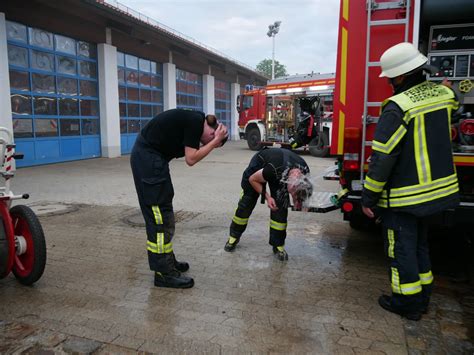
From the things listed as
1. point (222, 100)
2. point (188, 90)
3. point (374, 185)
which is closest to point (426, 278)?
point (374, 185)

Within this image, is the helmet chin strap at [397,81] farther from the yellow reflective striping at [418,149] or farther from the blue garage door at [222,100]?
the blue garage door at [222,100]

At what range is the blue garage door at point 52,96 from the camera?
36.7 ft

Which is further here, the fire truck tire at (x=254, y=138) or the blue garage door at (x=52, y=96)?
the fire truck tire at (x=254, y=138)

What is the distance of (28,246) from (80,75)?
11.2m

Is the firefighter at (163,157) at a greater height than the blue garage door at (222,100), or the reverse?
the blue garage door at (222,100)

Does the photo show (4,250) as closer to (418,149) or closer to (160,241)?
(160,241)

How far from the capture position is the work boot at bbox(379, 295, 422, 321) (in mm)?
2908

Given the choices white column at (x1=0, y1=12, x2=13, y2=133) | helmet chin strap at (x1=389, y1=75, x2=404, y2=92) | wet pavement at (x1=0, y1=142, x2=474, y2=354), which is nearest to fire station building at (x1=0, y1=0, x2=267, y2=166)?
white column at (x1=0, y1=12, x2=13, y2=133)

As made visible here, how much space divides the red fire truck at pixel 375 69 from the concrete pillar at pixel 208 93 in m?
18.8

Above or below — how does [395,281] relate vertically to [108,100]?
below

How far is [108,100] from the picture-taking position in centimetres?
1395

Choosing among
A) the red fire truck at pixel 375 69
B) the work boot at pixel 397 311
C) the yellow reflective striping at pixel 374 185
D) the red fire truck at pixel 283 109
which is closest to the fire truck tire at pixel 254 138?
the red fire truck at pixel 283 109

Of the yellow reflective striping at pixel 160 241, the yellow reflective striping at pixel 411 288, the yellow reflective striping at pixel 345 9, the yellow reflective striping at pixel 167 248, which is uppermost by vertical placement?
the yellow reflective striping at pixel 345 9

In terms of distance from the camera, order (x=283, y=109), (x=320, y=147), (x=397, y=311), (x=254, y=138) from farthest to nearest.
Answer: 1. (x=254, y=138)
2. (x=283, y=109)
3. (x=320, y=147)
4. (x=397, y=311)
